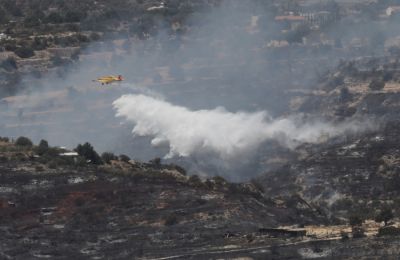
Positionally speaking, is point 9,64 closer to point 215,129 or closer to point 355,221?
point 215,129

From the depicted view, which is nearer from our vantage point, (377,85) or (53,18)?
(377,85)

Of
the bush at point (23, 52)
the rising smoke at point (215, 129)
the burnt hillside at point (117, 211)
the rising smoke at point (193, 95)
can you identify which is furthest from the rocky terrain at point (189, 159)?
the rising smoke at point (215, 129)

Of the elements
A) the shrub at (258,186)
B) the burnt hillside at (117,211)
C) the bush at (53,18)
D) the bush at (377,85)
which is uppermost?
the bush at (53,18)

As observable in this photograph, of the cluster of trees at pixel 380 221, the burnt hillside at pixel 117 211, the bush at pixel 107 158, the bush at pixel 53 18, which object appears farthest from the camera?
the bush at pixel 53 18

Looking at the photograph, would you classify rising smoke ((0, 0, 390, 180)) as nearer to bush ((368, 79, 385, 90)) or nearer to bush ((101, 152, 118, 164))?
bush ((368, 79, 385, 90))

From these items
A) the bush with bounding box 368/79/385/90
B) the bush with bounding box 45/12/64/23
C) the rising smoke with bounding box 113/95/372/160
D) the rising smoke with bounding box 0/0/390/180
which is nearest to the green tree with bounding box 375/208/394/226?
the rising smoke with bounding box 0/0/390/180

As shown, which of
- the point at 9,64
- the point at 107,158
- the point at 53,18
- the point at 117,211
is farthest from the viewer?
the point at 53,18

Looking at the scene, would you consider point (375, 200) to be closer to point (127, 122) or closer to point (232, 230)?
point (232, 230)

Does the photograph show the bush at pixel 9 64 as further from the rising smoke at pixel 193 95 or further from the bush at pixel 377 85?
the bush at pixel 377 85

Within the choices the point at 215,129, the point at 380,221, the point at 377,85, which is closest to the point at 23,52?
the point at 215,129
